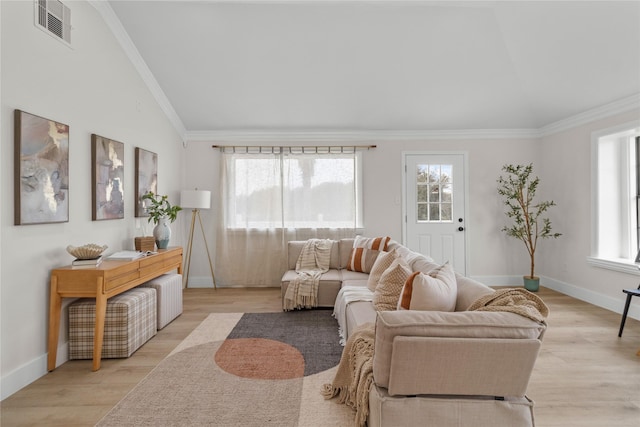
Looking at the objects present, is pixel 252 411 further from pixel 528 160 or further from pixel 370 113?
pixel 528 160

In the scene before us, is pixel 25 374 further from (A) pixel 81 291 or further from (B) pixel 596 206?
(B) pixel 596 206

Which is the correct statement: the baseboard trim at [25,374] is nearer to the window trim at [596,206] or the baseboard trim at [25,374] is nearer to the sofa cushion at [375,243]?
the sofa cushion at [375,243]

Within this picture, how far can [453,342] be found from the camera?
1.46 metres

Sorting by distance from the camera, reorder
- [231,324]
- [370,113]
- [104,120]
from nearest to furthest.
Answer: [104,120], [231,324], [370,113]

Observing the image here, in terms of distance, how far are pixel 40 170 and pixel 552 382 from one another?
3.98 metres

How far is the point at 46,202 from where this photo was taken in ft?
8.37

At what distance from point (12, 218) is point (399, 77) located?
13.4 ft

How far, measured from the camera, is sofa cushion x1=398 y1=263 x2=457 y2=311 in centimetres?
190

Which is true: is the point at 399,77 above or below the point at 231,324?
above

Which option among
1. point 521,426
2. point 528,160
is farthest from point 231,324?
point 528,160

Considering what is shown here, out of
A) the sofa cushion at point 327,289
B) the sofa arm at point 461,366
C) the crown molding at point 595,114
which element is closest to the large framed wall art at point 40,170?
the sofa cushion at point 327,289

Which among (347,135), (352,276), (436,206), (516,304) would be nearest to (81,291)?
(352,276)

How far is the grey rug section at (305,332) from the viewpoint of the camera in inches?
109

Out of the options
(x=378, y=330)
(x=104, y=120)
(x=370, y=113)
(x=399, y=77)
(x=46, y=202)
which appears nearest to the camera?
(x=378, y=330)
